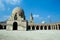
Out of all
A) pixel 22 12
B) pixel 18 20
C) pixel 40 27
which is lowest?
pixel 40 27

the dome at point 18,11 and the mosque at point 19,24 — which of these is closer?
the mosque at point 19,24

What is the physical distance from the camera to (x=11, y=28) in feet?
97.2

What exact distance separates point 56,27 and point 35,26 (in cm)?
824

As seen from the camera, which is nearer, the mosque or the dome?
the mosque

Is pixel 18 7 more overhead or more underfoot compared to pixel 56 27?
more overhead

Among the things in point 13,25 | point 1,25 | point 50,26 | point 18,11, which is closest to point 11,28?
point 13,25

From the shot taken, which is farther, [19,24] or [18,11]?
[18,11]

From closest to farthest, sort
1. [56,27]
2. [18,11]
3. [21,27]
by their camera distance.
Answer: [21,27] → [18,11] → [56,27]

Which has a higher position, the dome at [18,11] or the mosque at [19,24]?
the dome at [18,11]

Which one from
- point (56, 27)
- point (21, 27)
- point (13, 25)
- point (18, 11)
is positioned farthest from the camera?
point (56, 27)

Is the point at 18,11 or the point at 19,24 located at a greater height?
the point at 18,11

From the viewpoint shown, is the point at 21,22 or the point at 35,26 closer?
the point at 21,22

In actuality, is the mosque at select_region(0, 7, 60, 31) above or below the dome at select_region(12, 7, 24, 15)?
below

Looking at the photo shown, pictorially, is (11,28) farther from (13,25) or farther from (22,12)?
(22,12)
